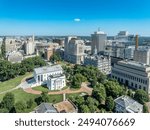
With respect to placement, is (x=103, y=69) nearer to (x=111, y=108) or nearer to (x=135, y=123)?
(x=111, y=108)

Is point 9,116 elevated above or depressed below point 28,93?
above

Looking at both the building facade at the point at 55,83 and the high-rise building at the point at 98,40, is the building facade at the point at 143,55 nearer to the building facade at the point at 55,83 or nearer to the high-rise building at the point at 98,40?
the high-rise building at the point at 98,40

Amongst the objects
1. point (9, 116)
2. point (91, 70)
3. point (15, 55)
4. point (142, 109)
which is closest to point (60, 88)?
point (91, 70)

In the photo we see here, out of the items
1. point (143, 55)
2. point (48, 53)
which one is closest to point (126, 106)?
point (143, 55)

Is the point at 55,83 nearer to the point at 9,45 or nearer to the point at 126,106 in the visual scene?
the point at 126,106

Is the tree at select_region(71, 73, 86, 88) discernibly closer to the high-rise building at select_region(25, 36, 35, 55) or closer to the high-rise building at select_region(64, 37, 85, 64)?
the high-rise building at select_region(64, 37, 85, 64)
